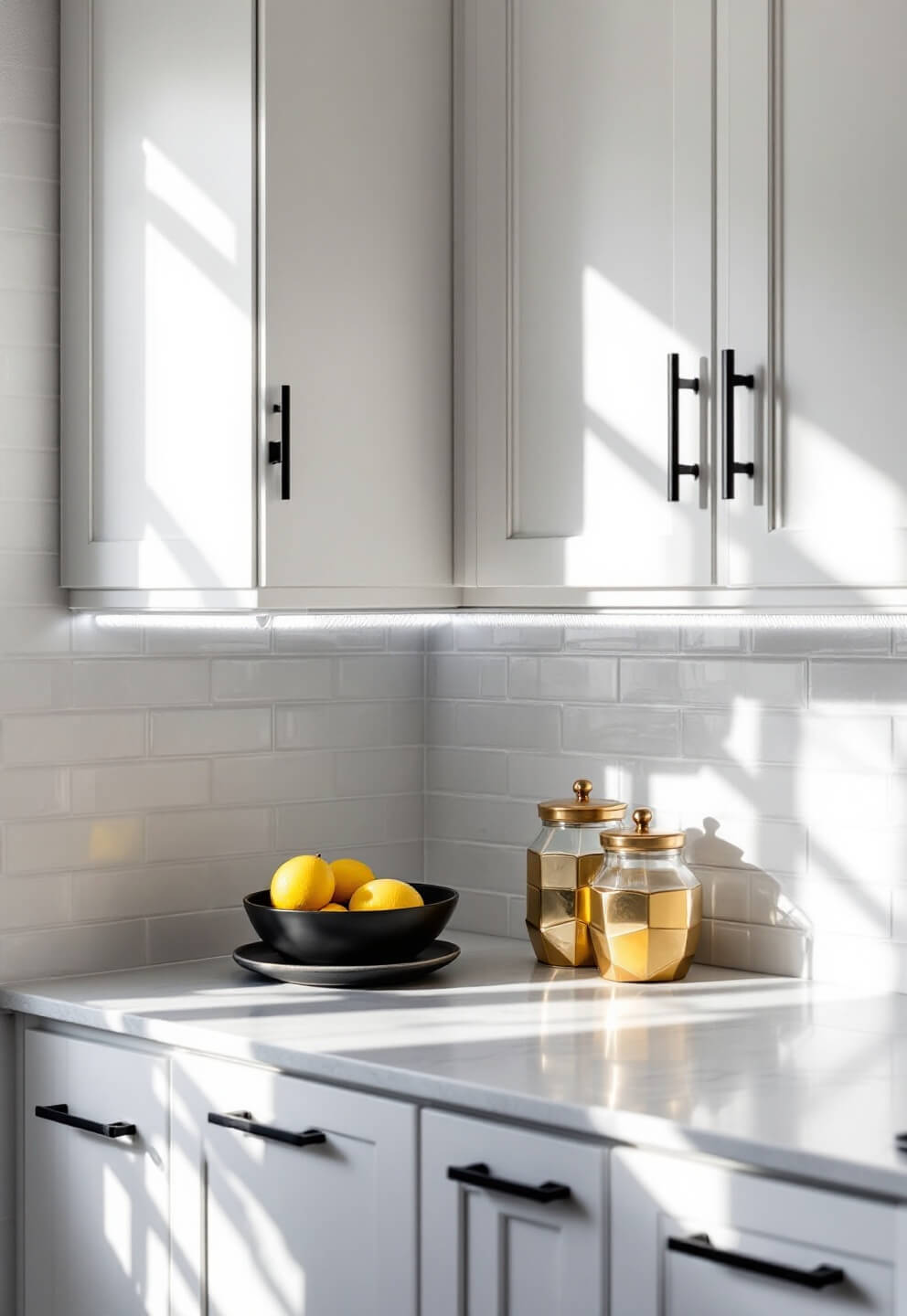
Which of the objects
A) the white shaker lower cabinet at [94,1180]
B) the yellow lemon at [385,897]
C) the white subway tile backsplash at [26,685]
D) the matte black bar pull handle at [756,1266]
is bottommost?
the white shaker lower cabinet at [94,1180]

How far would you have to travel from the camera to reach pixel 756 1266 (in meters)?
1.55

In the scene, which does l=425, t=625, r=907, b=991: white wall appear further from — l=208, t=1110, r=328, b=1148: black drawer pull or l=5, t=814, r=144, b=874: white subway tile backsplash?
l=208, t=1110, r=328, b=1148: black drawer pull

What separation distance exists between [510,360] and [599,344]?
0.16 meters

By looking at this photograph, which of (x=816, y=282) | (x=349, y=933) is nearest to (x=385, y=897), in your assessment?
(x=349, y=933)

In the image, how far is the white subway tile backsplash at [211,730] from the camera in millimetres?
2504

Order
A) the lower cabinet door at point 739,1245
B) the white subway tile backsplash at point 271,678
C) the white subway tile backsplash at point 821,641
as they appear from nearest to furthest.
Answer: the lower cabinet door at point 739,1245 → the white subway tile backsplash at point 821,641 → the white subway tile backsplash at point 271,678

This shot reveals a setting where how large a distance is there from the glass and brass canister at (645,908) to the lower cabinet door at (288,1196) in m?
0.53

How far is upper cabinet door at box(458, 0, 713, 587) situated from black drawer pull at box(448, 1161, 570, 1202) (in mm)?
753

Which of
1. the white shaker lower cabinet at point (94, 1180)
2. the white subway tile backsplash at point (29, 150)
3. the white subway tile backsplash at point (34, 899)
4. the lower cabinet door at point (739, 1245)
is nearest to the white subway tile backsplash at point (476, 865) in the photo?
the white subway tile backsplash at point (34, 899)

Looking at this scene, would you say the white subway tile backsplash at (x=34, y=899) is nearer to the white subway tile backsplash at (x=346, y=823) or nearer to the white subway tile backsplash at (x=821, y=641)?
the white subway tile backsplash at (x=346, y=823)

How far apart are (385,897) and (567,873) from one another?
0.92 feet

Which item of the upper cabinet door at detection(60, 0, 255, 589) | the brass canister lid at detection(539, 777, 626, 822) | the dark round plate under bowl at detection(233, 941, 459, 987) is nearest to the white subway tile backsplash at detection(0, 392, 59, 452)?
the upper cabinet door at detection(60, 0, 255, 589)

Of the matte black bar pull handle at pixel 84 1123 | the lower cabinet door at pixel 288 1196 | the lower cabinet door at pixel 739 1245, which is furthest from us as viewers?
the matte black bar pull handle at pixel 84 1123

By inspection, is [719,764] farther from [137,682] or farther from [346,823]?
[137,682]
